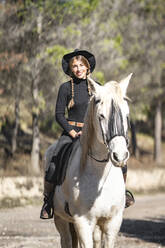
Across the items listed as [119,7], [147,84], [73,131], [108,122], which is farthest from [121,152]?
[147,84]

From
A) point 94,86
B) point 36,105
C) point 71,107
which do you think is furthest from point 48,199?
point 36,105

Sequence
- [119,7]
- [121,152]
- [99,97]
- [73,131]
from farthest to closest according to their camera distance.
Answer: [119,7]
[73,131]
[99,97]
[121,152]

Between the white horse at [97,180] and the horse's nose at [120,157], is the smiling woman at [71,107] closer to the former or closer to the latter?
the white horse at [97,180]

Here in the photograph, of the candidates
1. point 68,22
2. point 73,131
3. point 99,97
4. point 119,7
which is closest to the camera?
point 99,97

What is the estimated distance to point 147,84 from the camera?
38.1 m

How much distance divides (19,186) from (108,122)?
14.8 meters

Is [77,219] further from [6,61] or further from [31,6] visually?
[31,6]

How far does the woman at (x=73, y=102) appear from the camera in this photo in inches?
286

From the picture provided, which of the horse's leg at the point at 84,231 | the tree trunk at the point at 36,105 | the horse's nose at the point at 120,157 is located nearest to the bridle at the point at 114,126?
the horse's nose at the point at 120,157

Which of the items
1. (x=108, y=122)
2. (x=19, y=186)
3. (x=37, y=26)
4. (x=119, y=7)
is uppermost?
(x=119, y=7)

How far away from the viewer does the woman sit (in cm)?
727

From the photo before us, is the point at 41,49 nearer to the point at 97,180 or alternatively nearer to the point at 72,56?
the point at 72,56

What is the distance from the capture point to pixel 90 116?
6.13m

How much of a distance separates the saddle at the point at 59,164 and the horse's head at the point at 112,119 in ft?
Answer: 3.89
